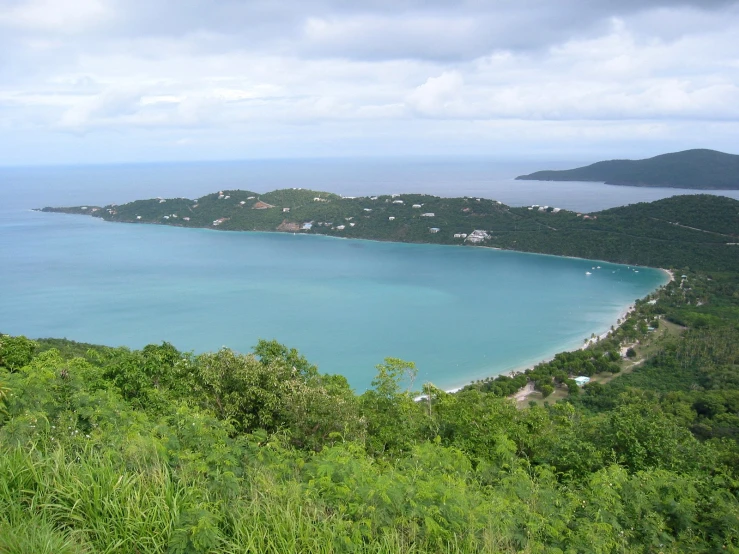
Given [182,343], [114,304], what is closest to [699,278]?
[182,343]

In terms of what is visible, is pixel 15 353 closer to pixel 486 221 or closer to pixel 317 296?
pixel 317 296

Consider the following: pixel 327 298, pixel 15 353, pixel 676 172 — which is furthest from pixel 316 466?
pixel 676 172

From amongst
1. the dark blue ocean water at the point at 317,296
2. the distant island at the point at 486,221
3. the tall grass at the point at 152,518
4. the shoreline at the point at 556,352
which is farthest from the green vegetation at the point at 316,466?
the distant island at the point at 486,221

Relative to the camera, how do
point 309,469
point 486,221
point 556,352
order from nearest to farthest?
point 309,469
point 556,352
point 486,221

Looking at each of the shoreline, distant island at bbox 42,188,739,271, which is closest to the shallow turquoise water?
the shoreline

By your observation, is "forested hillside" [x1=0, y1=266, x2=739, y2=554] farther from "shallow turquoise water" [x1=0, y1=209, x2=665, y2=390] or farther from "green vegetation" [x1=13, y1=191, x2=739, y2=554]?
"shallow turquoise water" [x1=0, y1=209, x2=665, y2=390]

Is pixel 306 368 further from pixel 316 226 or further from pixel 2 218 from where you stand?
pixel 2 218
